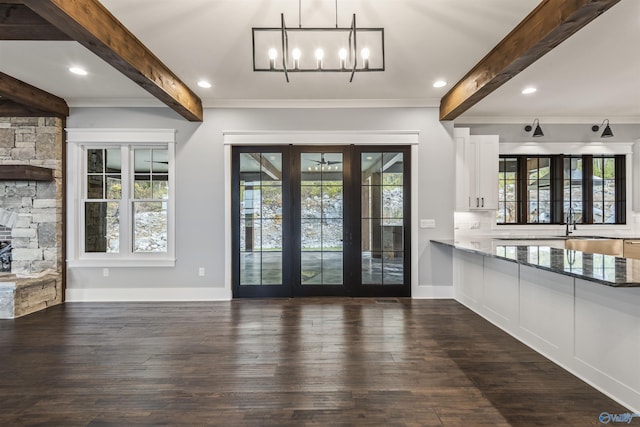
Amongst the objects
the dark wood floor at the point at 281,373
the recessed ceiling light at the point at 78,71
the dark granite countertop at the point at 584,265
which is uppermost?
the recessed ceiling light at the point at 78,71

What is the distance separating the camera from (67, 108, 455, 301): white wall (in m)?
4.60

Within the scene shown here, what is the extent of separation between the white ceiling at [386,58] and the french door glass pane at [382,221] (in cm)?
90

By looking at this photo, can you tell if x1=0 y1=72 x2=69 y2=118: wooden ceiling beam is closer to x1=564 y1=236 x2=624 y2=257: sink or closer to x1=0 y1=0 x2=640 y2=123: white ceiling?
x1=0 y1=0 x2=640 y2=123: white ceiling

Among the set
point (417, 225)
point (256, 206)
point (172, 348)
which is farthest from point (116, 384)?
point (417, 225)

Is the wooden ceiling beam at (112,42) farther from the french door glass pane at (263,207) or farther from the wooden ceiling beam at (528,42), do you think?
the wooden ceiling beam at (528,42)

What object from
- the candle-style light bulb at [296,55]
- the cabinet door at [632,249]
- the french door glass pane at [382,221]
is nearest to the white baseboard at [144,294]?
the french door glass pane at [382,221]

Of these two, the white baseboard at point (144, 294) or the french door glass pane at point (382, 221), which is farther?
the french door glass pane at point (382, 221)

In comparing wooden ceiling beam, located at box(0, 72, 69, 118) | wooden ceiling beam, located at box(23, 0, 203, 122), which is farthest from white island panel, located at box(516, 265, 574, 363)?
wooden ceiling beam, located at box(0, 72, 69, 118)

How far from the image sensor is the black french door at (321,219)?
4688 mm

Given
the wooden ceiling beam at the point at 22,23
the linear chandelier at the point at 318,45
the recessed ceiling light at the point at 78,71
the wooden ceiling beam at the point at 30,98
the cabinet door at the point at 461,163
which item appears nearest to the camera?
the wooden ceiling beam at the point at 22,23

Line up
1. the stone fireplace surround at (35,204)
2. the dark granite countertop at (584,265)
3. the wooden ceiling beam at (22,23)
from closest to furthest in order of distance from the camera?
the dark granite countertop at (584,265)
the wooden ceiling beam at (22,23)
the stone fireplace surround at (35,204)

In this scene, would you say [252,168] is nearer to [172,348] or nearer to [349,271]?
[349,271]

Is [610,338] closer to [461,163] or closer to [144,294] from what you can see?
[461,163]

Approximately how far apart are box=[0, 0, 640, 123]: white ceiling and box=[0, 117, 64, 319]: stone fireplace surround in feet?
2.35
